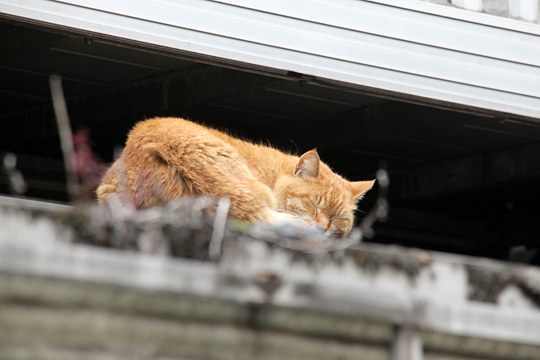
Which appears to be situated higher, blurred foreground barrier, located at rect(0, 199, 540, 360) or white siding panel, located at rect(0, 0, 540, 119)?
white siding panel, located at rect(0, 0, 540, 119)

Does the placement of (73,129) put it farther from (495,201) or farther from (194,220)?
(194,220)

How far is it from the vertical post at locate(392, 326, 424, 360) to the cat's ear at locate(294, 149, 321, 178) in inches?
144

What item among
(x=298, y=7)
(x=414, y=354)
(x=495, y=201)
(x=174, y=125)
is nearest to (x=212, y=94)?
(x=298, y=7)

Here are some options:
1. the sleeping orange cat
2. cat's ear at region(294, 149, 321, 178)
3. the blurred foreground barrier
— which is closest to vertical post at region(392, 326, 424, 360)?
the blurred foreground barrier

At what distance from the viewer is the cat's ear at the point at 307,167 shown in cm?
644

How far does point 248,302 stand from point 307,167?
3906mm

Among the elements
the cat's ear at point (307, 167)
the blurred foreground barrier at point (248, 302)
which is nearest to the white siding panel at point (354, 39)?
the cat's ear at point (307, 167)

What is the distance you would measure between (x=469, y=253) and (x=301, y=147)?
150 inches

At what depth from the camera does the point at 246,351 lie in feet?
8.73

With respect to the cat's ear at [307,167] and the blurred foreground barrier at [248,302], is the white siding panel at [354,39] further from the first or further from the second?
the blurred foreground barrier at [248,302]

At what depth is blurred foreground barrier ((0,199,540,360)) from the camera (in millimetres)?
2441

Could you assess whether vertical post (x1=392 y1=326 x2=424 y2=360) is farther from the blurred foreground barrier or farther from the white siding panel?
the white siding panel

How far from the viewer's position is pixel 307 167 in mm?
6492

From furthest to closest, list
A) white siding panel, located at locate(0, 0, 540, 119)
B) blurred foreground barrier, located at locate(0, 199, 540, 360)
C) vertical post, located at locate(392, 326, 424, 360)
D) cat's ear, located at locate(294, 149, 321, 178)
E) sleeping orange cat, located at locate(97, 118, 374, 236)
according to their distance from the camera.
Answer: cat's ear, located at locate(294, 149, 321, 178)
white siding panel, located at locate(0, 0, 540, 119)
sleeping orange cat, located at locate(97, 118, 374, 236)
vertical post, located at locate(392, 326, 424, 360)
blurred foreground barrier, located at locate(0, 199, 540, 360)
